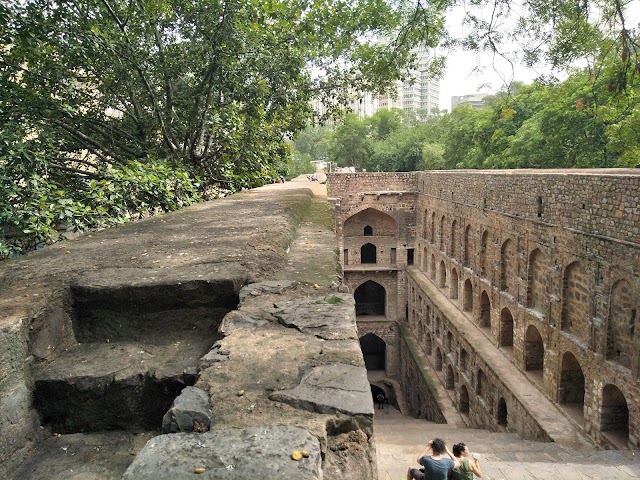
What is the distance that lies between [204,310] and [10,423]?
2.83 feet

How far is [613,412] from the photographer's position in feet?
26.1

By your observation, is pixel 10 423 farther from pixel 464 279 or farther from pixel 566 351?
pixel 464 279

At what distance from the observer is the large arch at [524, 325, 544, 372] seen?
36.1 ft

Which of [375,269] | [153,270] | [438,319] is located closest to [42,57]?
[153,270]

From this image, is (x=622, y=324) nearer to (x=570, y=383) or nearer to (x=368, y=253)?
(x=570, y=383)

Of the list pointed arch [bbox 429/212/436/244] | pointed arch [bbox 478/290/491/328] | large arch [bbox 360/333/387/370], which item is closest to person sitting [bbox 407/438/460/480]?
pointed arch [bbox 478/290/491/328]

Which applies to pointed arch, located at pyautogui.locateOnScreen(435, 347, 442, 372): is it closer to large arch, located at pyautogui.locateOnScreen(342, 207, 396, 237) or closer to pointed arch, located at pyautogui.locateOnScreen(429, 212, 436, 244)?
pointed arch, located at pyautogui.locateOnScreen(429, 212, 436, 244)

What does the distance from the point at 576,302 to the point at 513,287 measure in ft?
8.70

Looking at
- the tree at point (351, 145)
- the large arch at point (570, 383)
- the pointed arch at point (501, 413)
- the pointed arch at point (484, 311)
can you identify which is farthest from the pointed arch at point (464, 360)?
the tree at point (351, 145)

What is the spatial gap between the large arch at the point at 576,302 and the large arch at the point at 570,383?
1.91ft

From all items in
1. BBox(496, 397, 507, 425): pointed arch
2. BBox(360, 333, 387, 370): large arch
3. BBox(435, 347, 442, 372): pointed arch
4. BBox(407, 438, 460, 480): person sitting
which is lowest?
BBox(360, 333, 387, 370): large arch

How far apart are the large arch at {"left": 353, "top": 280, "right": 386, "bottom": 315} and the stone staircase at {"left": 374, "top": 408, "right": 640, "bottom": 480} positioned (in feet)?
47.0

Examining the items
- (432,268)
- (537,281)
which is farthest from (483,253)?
(432,268)

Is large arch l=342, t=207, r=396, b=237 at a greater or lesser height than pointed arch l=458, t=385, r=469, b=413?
greater
